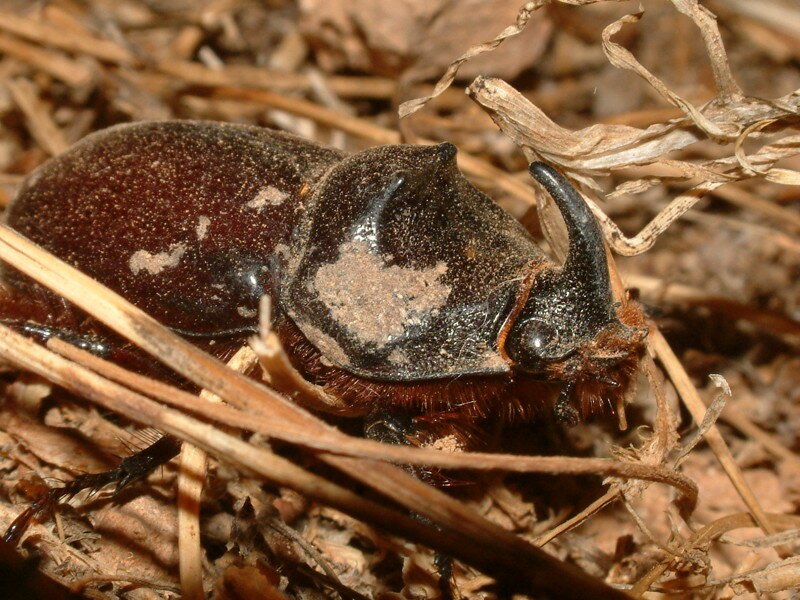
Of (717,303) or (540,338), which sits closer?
(540,338)

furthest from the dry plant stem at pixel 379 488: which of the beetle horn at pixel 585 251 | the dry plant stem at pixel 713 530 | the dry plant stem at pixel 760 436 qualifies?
the dry plant stem at pixel 760 436

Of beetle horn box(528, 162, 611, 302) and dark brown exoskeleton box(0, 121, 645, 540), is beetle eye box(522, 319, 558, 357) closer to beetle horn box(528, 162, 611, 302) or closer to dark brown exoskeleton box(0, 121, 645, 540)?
dark brown exoskeleton box(0, 121, 645, 540)

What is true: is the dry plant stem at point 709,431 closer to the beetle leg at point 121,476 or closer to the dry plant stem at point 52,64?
the beetle leg at point 121,476

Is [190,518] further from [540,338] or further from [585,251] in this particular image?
[585,251]

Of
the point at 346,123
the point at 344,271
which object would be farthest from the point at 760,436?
the point at 346,123

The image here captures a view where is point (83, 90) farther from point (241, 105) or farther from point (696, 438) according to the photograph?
point (696, 438)

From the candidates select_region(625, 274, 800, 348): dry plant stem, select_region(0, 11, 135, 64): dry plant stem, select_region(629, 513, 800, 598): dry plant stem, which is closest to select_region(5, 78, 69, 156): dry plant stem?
select_region(0, 11, 135, 64): dry plant stem
